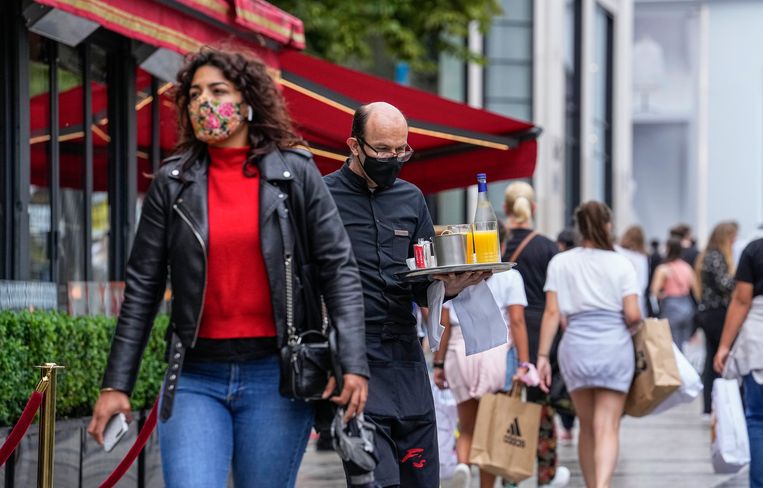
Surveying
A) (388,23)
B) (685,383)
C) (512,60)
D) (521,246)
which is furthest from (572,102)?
(685,383)

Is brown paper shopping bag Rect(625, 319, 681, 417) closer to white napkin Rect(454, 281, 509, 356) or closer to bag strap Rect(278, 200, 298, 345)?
white napkin Rect(454, 281, 509, 356)

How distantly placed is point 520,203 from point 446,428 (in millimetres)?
1519

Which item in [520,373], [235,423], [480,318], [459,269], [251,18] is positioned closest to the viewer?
[235,423]

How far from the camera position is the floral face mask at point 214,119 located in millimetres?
4551

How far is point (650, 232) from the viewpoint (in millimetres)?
52531

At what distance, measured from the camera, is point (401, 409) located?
5.54 m

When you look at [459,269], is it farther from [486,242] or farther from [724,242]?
[724,242]

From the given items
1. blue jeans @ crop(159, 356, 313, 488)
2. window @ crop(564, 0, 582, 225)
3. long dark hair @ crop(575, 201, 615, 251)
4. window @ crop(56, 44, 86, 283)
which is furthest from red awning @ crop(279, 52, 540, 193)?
window @ crop(564, 0, 582, 225)

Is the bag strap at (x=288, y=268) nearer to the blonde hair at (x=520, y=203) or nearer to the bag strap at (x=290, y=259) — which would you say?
the bag strap at (x=290, y=259)

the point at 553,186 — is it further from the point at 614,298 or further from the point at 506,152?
the point at 614,298

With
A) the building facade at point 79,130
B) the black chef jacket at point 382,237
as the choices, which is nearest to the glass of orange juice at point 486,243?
the black chef jacket at point 382,237

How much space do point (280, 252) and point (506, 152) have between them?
8.33m

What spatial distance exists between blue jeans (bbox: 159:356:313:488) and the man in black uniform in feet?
3.36

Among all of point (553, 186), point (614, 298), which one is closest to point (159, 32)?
point (614, 298)
